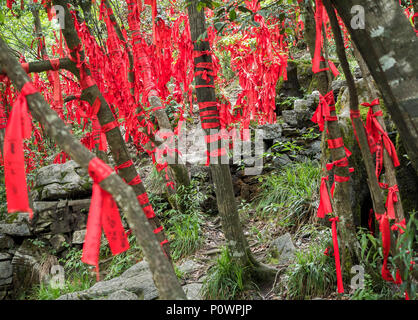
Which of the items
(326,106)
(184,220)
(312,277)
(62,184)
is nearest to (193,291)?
(312,277)

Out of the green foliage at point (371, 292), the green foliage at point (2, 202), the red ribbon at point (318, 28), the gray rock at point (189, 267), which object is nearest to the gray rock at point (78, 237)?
the green foliage at point (2, 202)

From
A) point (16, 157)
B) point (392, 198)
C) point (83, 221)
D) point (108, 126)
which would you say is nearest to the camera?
point (16, 157)

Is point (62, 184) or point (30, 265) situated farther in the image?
point (62, 184)

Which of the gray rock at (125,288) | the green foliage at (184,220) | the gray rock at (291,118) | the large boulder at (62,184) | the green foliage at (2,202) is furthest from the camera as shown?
the green foliage at (2,202)

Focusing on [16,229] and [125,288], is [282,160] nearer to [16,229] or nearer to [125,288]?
[125,288]

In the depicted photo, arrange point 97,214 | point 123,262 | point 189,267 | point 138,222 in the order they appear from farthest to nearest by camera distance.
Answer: point 123,262 < point 189,267 < point 97,214 < point 138,222

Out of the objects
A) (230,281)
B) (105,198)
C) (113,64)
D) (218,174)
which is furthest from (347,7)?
(113,64)

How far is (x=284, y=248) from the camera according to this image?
3.67 metres

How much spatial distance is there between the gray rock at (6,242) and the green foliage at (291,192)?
13.6 feet

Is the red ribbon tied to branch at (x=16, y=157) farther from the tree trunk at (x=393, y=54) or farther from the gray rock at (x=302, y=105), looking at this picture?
the gray rock at (x=302, y=105)

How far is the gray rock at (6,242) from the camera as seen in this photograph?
548cm

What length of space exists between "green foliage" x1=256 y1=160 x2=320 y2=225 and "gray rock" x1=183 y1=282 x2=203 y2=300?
142cm

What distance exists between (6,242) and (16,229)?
0.25 m

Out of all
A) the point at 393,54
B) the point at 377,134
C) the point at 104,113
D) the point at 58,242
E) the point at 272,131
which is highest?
the point at 272,131
